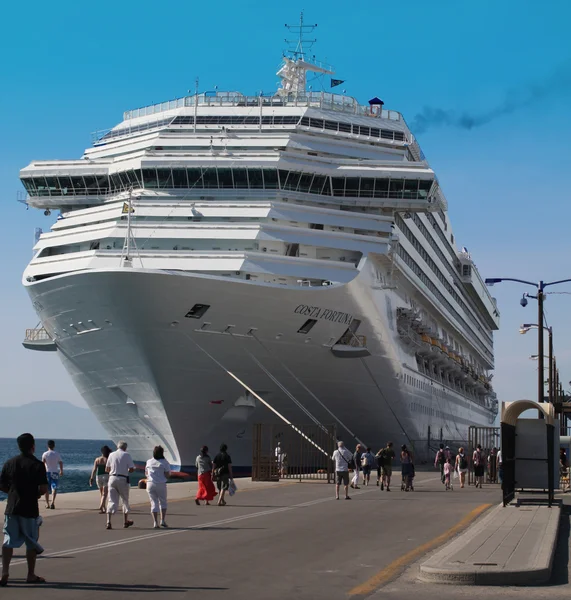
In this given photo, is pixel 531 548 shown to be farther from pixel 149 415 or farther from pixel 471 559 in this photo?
pixel 149 415

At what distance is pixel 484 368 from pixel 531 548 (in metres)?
79.4

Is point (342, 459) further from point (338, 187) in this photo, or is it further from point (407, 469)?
point (338, 187)

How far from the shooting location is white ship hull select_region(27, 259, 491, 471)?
30062mm

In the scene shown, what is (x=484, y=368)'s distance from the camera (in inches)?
3526

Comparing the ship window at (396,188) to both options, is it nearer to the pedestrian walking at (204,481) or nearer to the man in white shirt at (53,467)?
the pedestrian walking at (204,481)

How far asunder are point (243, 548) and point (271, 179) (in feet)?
82.3

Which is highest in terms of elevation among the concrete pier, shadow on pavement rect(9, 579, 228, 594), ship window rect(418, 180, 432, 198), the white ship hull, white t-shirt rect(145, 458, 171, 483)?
ship window rect(418, 180, 432, 198)

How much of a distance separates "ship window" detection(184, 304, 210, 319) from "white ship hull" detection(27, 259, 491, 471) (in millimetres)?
161

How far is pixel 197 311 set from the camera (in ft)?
99.6

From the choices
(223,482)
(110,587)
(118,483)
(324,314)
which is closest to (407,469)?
(223,482)

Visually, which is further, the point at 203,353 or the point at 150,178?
the point at 150,178

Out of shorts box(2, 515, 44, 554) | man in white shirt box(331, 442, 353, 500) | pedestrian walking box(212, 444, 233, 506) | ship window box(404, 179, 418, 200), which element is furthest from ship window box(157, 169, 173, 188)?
shorts box(2, 515, 44, 554)

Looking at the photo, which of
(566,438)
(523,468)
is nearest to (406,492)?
(523,468)

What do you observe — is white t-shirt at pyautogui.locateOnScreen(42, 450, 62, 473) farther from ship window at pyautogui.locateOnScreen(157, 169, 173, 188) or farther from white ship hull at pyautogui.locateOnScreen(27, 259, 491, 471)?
ship window at pyautogui.locateOnScreen(157, 169, 173, 188)
